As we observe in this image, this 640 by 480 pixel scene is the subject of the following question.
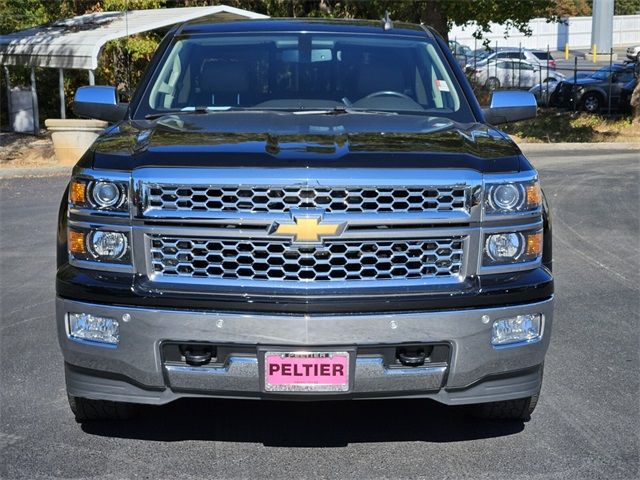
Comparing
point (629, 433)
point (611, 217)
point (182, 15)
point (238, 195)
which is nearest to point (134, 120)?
point (238, 195)

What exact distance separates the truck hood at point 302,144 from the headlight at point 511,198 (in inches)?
3.3

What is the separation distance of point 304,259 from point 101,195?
89cm

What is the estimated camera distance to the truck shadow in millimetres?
5215

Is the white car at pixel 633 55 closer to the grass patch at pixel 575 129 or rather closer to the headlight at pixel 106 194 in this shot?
the grass patch at pixel 575 129

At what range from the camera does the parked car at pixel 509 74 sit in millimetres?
41000

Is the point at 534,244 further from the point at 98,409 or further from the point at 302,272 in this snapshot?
the point at 98,409

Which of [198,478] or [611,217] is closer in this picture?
[198,478]

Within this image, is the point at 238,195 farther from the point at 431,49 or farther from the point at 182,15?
the point at 182,15

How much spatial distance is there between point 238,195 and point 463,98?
2025 mm

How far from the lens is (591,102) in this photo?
3422cm

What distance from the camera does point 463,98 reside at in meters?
6.06

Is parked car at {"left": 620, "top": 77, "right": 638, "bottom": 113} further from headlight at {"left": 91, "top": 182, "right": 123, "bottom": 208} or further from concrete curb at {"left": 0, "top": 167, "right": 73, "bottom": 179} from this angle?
headlight at {"left": 91, "top": 182, "right": 123, "bottom": 208}

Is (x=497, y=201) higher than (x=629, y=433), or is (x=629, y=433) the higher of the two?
(x=497, y=201)

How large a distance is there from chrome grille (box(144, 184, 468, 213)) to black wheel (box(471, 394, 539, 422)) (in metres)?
1.23
